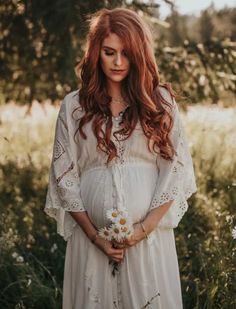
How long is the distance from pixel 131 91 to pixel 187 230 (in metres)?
2.29

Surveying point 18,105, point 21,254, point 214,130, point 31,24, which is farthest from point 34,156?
point 21,254

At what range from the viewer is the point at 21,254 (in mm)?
5312

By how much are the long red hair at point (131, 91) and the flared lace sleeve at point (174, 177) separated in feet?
0.13

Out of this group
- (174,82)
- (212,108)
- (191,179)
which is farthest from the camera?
(174,82)

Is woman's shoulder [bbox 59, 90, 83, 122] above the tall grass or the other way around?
above

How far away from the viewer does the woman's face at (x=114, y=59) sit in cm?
342

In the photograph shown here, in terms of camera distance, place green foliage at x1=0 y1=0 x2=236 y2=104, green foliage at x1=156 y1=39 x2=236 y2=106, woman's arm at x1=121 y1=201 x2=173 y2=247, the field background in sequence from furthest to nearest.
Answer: green foliage at x1=156 y1=39 x2=236 y2=106 < green foliage at x1=0 y1=0 x2=236 y2=104 < the field background < woman's arm at x1=121 y1=201 x2=173 y2=247

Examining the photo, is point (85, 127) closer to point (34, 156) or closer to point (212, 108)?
point (212, 108)

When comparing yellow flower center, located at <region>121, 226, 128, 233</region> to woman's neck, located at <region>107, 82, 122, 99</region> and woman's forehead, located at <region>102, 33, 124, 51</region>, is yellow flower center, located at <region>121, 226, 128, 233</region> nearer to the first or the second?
woman's neck, located at <region>107, 82, 122, 99</region>

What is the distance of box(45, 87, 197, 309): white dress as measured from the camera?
11.4ft

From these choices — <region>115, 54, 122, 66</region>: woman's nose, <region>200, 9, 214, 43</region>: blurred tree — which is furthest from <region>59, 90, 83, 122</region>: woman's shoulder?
<region>200, 9, 214, 43</region>: blurred tree

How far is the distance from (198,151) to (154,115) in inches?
131

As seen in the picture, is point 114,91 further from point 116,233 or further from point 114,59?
point 116,233

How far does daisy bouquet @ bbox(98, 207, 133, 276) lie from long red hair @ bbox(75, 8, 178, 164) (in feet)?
0.98
